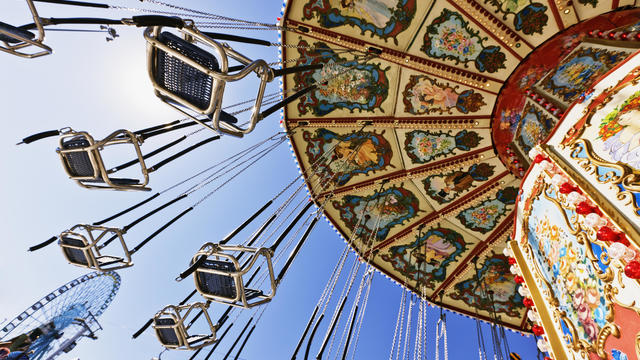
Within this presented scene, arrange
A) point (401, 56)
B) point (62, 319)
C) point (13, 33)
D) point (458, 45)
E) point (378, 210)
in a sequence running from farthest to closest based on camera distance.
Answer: point (62, 319), point (378, 210), point (401, 56), point (458, 45), point (13, 33)

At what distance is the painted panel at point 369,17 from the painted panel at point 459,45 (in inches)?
9.5

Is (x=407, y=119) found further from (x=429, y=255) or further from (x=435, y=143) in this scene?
(x=429, y=255)

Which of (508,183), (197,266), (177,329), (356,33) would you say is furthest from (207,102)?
(508,183)

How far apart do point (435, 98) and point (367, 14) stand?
221 cm

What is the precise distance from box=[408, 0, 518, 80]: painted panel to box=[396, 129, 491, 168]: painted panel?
132 cm

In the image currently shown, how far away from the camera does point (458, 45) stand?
5.69 m

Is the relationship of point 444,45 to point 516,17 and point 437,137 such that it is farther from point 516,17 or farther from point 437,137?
point 437,137

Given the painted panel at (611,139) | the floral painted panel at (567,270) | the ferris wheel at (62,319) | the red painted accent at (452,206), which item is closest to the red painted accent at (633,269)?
the painted panel at (611,139)

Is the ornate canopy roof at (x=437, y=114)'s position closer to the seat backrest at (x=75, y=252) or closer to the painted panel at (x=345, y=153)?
the painted panel at (x=345, y=153)

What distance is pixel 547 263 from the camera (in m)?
2.87

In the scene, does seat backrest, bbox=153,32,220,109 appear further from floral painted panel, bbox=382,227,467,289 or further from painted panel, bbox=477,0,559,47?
floral painted panel, bbox=382,227,467,289

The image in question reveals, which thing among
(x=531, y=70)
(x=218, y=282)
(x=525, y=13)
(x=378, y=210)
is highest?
(x=525, y=13)

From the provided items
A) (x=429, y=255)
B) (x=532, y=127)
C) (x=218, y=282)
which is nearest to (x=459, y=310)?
(x=429, y=255)

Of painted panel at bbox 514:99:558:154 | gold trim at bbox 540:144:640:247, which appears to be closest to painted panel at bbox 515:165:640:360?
gold trim at bbox 540:144:640:247
